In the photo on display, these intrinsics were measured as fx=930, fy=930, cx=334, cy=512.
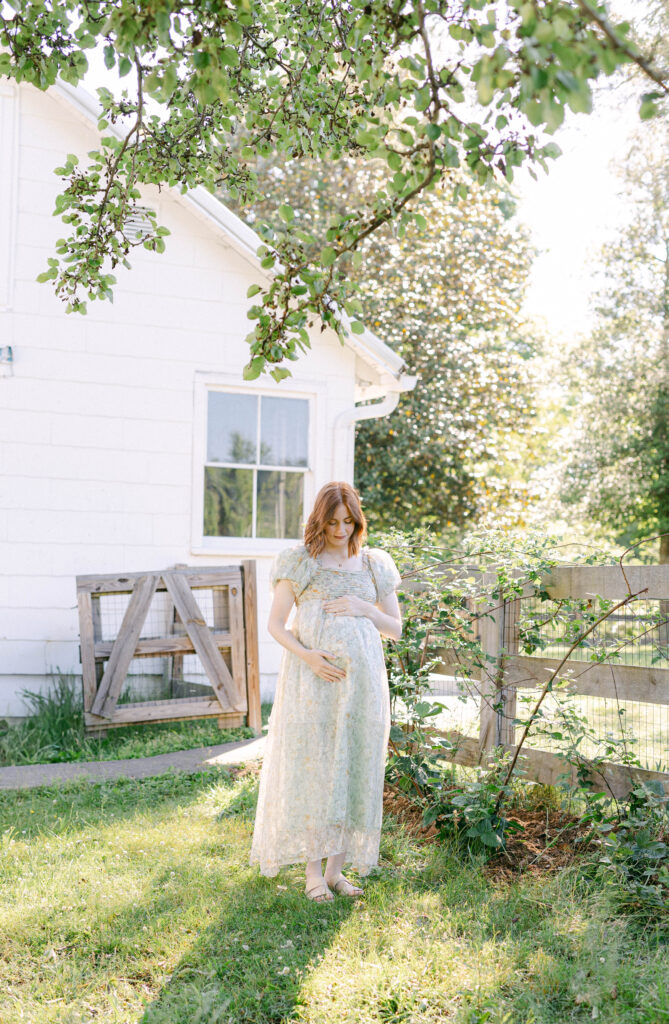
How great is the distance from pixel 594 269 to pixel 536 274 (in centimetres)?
127

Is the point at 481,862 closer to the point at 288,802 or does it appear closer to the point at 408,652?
the point at 288,802

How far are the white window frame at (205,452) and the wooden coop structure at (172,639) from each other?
718mm

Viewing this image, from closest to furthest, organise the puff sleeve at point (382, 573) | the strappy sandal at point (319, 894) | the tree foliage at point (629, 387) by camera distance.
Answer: the strappy sandal at point (319, 894)
the puff sleeve at point (382, 573)
the tree foliage at point (629, 387)

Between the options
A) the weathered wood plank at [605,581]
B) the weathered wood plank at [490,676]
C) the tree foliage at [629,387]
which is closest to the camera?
the weathered wood plank at [605,581]

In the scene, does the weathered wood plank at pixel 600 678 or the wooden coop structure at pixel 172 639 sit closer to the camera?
the weathered wood plank at pixel 600 678

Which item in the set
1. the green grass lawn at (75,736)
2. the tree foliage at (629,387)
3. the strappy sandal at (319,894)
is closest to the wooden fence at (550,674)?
the strappy sandal at (319,894)

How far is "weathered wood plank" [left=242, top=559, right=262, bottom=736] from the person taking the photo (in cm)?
770

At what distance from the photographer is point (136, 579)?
7562 mm

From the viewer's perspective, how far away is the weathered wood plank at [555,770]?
4.18 m

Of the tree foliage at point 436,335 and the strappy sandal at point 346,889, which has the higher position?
the tree foliage at point 436,335

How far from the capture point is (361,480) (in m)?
15.5

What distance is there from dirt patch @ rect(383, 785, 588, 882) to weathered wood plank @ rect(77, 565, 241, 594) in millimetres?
3071

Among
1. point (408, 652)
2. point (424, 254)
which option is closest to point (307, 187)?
point (424, 254)

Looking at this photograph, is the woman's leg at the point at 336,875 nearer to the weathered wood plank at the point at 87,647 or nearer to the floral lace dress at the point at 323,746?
the floral lace dress at the point at 323,746
